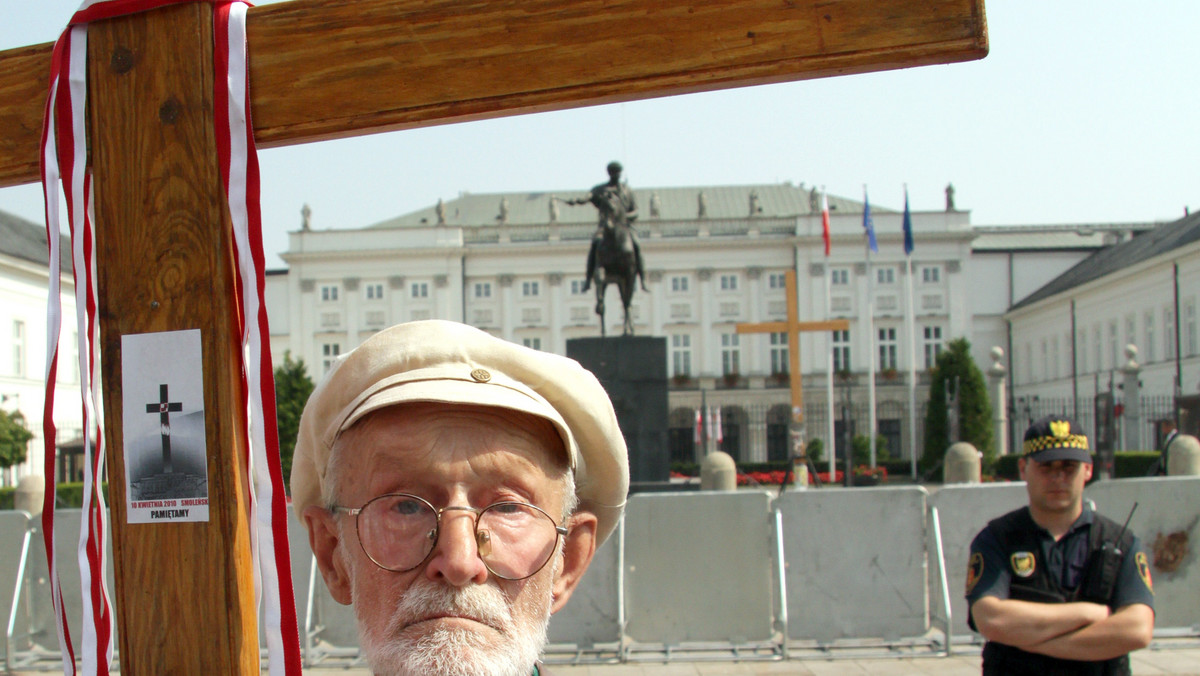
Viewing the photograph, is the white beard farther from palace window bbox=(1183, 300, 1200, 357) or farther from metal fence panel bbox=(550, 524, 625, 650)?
palace window bbox=(1183, 300, 1200, 357)

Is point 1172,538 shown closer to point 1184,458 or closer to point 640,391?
point 1184,458

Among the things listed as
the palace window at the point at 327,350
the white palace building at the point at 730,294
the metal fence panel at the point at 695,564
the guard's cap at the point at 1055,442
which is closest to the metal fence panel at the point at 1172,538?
the metal fence panel at the point at 695,564

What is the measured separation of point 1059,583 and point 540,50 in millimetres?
2568

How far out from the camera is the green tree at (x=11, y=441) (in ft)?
91.7

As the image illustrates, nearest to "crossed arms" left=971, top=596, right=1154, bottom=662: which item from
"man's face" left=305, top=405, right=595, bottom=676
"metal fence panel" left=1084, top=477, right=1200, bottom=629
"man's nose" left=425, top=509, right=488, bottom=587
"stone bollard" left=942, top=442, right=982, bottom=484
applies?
"man's face" left=305, top=405, right=595, bottom=676

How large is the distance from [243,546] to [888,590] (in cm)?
740

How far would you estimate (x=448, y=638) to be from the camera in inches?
57.2

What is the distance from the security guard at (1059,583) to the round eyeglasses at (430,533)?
2.14 metres

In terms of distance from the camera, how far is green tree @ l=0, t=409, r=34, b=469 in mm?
27938

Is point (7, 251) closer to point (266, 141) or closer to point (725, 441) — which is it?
point (725, 441)

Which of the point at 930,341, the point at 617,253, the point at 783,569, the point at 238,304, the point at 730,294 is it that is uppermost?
the point at 730,294

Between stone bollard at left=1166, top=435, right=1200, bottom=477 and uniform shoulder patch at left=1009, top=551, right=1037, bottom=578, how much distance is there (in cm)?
940

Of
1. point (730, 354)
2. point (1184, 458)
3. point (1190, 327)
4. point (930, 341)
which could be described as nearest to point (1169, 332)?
point (1190, 327)

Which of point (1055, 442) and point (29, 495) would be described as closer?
point (1055, 442)
